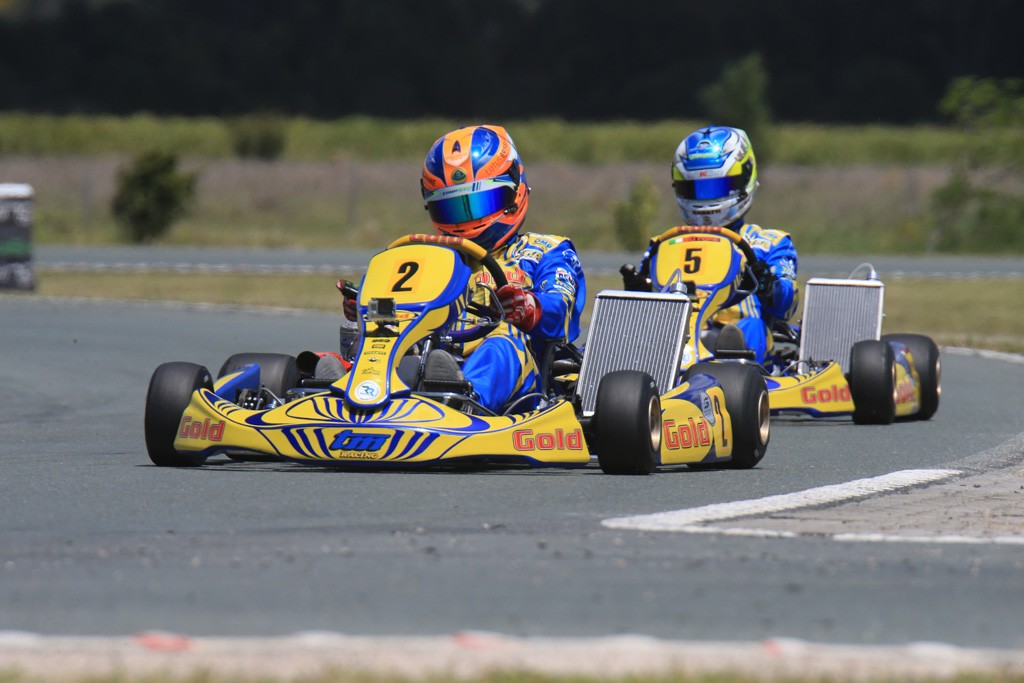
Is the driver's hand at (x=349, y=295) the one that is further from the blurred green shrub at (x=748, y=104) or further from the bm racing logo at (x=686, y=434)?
the blurred green shrub at (x=748, y=104)

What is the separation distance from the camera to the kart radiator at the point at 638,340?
8.33 m

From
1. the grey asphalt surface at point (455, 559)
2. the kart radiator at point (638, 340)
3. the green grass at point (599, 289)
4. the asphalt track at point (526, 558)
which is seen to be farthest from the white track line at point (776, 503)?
the green grass at point (599, 289)

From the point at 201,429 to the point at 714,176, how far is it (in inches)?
174

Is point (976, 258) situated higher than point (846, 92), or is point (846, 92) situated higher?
point (846, 92)

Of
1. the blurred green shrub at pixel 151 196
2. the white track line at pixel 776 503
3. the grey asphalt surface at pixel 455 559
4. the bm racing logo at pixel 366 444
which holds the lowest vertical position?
the grey asphalt surface at pixel 455 559

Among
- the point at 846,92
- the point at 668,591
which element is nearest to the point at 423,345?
the point at 668,591

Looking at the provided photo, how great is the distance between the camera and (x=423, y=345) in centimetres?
745

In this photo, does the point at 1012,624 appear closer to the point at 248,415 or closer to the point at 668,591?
the point at 668,591

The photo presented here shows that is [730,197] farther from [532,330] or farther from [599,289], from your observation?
[599,289]

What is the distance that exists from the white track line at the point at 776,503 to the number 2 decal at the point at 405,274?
5.81ft

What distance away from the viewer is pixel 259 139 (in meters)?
42.6

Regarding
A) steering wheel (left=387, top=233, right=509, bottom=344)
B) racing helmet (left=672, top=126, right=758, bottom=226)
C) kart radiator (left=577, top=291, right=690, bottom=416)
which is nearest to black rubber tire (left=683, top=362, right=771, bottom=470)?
kart radiator (left=577, top=291, right=690, bottom=416)

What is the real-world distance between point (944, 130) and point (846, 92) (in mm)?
16223

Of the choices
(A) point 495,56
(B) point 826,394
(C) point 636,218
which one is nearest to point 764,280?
(B) point 826,394
